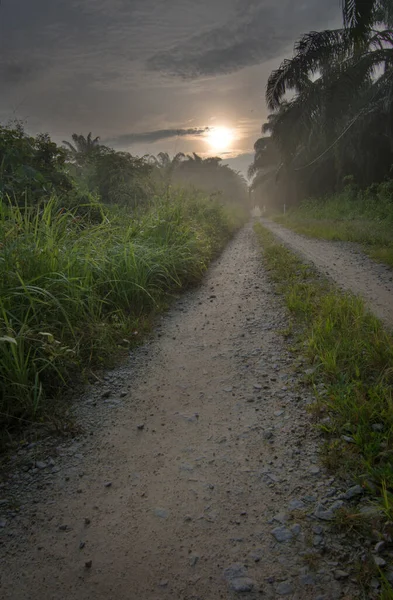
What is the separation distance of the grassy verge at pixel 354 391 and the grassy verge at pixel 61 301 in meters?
1.88

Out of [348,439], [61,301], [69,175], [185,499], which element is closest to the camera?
[185,499]

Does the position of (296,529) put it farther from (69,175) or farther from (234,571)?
(69,175)

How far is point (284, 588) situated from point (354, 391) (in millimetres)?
1257

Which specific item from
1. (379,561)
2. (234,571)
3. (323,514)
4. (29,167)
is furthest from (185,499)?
(29,167)

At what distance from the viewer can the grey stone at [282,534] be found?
145cm

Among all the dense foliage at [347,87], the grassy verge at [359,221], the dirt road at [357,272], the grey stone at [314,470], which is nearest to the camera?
the grey stone at [314,470]

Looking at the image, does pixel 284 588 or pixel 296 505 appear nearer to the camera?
pixel 284 588

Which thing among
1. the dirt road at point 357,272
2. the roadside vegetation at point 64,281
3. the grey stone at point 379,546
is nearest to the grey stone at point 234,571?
the grey stone at point 379,546

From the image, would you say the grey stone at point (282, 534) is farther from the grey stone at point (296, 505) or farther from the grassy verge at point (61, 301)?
the grassy verge at point (61, 301)

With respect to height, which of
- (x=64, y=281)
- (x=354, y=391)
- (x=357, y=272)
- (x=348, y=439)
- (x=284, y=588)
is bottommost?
(x=284, y=588)

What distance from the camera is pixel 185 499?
171 centimetres

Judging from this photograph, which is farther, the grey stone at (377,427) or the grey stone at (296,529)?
the grey stone at (377,427)

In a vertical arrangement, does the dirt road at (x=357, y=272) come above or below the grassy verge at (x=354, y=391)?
above

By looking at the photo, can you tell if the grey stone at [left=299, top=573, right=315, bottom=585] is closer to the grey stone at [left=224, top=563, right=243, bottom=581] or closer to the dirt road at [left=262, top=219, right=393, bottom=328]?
the grey stone at [left=224, top=563, right=243, bottom=581]
